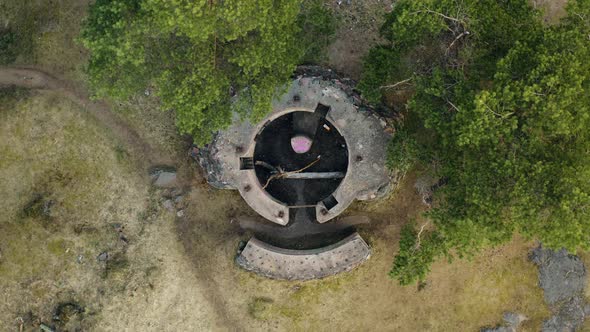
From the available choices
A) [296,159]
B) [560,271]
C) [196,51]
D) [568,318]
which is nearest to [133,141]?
[196,51]

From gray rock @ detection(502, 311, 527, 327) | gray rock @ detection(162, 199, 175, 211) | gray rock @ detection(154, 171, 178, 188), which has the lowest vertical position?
gray rock @ detection(502, 311, 527, 327)

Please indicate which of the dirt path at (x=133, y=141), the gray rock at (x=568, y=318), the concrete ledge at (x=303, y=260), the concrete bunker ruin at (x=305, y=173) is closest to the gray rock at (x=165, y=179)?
the dirt path at (x=133, y=141)

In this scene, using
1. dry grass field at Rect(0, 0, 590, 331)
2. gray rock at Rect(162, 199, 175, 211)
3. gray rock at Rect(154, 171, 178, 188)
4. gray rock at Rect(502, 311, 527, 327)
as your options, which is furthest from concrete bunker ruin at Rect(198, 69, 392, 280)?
gray rock at Rect(502, 311, 527, 327)

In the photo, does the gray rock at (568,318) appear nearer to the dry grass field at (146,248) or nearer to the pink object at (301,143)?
the dry grass field at (146,248)

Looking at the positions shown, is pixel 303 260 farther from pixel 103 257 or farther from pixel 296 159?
pixel 103 257

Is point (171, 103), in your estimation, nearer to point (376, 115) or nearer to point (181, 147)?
point (181, 147)

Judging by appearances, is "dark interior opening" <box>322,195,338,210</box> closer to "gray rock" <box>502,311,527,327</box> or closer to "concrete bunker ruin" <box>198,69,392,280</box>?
"concrete bunker ruin" <box>198,69,392,280</box>
